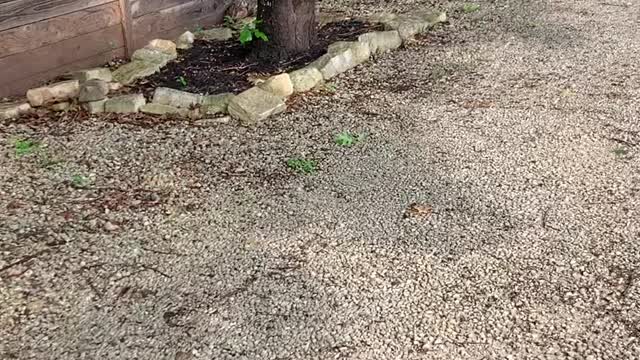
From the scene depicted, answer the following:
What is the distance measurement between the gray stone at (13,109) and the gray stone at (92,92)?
34 cm

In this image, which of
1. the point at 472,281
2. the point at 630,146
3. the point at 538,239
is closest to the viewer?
the point at 472,281

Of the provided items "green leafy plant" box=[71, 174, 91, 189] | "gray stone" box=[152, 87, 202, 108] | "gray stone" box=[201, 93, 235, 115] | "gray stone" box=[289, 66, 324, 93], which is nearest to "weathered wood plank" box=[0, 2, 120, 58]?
"gray stone" box=[152, 87, 202, 108]

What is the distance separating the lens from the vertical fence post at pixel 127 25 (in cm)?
511

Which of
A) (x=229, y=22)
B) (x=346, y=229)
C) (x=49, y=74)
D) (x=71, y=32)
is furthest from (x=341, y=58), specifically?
(x=346, y=229)

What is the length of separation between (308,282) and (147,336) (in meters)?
0.65

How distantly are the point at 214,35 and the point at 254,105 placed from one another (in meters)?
1.64

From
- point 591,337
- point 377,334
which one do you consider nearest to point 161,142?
point 377,334

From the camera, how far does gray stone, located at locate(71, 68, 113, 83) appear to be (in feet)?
15.3

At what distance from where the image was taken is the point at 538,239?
9.59 feet

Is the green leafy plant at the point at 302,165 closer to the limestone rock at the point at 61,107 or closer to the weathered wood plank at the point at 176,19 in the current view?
the limestone rock at the point at 61,107

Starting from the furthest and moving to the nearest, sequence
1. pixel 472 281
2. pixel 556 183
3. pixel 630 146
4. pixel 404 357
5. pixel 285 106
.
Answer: pixel 285 106 → pixel 630 146 → pixel 556 183 → pixel 472 281 → pixel 404 357

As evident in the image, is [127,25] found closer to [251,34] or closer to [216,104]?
[251,34]

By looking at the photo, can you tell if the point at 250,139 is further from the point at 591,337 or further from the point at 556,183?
the point at 591,337

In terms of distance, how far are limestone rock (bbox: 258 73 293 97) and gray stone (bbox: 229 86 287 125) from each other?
0.08m
